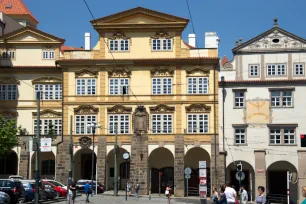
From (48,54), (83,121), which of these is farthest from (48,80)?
(83,121)

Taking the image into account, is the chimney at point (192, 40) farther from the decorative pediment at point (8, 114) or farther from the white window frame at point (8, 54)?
the decorative pediment at point (8, 114)

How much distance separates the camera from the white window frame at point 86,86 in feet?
197

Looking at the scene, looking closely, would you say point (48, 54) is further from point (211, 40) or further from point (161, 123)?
point (211, 40)

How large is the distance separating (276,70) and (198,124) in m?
A: 8.54

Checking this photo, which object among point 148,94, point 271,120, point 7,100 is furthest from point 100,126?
point 271,120

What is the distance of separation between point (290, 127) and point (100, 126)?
16.9 meters

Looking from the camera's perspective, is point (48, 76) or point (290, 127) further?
point (48, 76)

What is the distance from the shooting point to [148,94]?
195 ft

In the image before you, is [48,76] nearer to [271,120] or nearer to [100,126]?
[100,126]

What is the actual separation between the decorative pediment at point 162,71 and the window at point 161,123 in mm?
3796

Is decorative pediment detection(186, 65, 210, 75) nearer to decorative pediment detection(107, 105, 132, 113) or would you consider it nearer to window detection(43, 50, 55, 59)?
decorative pediment detection(107, 105, 132, 113)

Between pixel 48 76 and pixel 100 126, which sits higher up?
pixel 48 76

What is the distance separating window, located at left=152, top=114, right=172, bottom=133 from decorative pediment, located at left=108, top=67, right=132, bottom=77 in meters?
4.61

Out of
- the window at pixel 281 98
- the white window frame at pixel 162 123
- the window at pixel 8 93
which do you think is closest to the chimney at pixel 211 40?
the window at pixel 281 98
